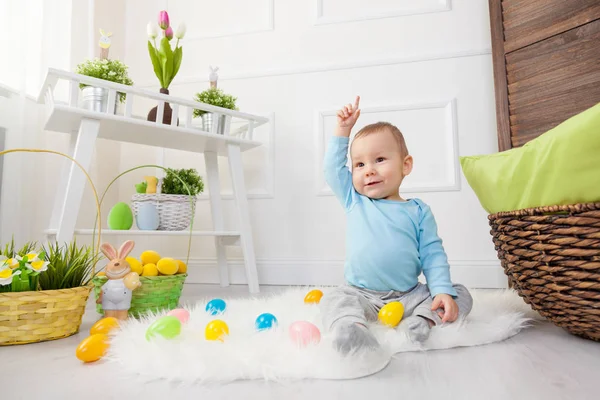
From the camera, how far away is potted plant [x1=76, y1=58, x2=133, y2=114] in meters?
1.39

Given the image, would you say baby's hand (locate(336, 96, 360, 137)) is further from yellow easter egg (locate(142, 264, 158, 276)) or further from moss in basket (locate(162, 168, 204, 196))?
moss in basket (locate(162, 168, 204, 196))

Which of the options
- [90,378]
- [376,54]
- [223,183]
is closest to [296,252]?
[223,183]

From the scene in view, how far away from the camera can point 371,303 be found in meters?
0.99

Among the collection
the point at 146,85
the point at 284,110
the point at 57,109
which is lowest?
the point at 57,109

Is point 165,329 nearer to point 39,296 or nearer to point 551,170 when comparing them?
point 39,296

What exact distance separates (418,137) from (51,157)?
1405 millimetres

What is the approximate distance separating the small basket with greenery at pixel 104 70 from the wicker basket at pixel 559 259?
1.23m

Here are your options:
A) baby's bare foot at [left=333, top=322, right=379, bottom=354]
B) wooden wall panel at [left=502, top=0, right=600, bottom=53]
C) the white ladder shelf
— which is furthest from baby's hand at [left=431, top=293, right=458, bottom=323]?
wooden wall panel at [left=502, top=0, right=600, bottom=53]

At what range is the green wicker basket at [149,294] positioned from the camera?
42.9 inches

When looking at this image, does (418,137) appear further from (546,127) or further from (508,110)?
(546,127)

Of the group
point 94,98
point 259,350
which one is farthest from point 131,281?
point 94,98

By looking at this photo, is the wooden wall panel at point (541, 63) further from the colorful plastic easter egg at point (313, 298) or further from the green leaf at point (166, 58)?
the green leaf at point (166, 58)

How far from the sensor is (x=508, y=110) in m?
1.73

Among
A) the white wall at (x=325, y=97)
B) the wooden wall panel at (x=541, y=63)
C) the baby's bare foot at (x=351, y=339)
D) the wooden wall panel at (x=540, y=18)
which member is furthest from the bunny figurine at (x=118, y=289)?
the wooden wall panel at (x=540, y=18)
